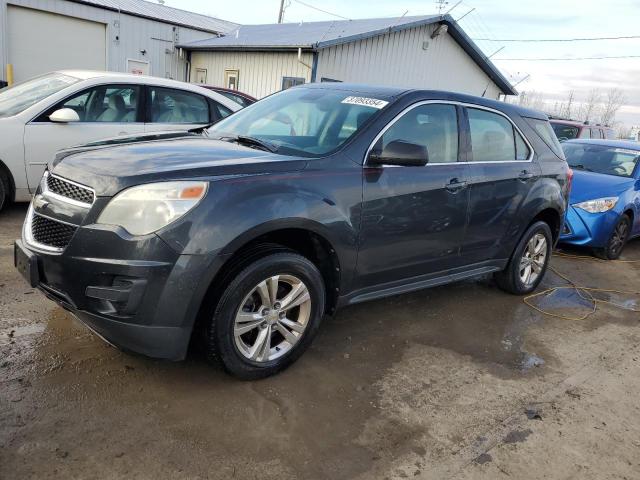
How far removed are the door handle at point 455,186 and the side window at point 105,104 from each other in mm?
4076

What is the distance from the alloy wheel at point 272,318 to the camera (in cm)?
310

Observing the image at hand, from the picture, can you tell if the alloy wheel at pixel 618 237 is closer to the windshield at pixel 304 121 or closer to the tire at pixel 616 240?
the tire at pixel 616 240

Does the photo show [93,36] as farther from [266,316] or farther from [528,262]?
[266,316]

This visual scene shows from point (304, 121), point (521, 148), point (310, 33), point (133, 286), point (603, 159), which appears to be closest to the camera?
point (133, 286)

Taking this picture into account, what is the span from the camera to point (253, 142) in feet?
12.1

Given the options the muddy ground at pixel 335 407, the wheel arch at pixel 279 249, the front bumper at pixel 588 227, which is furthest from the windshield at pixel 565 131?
the wheel arch at pixel 279 249

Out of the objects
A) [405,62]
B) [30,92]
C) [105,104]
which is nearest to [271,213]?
[105,104]

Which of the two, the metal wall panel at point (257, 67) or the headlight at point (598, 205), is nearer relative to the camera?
the headlight at point (598, 205)

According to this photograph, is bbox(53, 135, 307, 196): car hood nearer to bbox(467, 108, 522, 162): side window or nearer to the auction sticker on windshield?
the auction sticker on windshield

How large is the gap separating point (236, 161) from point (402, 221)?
1.26 metres

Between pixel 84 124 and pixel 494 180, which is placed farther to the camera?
pixel 84 124

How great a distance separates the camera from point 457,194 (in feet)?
13.5

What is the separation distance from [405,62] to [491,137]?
584 inches

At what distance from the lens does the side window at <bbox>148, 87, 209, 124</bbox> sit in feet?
21.5
